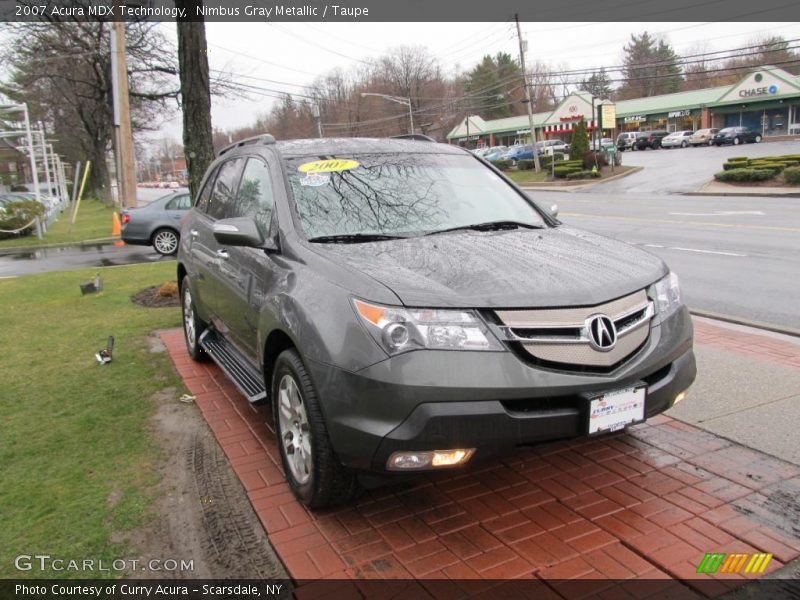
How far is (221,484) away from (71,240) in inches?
831

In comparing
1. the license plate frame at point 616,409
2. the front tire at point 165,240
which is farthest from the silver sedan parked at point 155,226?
the license plate frame at point 616,409

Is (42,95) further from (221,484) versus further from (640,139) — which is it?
(640,139)

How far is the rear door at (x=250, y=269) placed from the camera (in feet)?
12.1

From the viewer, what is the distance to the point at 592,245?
3605 mm

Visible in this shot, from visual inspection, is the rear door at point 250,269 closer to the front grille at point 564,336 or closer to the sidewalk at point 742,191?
the front grille at point 564,336

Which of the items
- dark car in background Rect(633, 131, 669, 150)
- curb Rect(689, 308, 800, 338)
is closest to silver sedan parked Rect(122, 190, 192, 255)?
curb Rect(689, 308, 800, 338)

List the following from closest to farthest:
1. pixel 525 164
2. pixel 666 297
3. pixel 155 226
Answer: pixel 666 297
pixel 155 226
pixel 525 164

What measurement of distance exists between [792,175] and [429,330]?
91.3 feet

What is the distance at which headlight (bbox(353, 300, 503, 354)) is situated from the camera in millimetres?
2629

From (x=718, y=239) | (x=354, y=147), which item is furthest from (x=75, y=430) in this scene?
(x=718, y=239)

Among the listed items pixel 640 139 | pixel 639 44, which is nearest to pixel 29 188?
pixel 640 139

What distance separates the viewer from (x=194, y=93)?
28.4 feet

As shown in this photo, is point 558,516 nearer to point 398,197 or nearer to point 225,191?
point 398,197

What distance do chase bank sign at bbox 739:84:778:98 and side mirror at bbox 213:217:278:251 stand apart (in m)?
61.7
